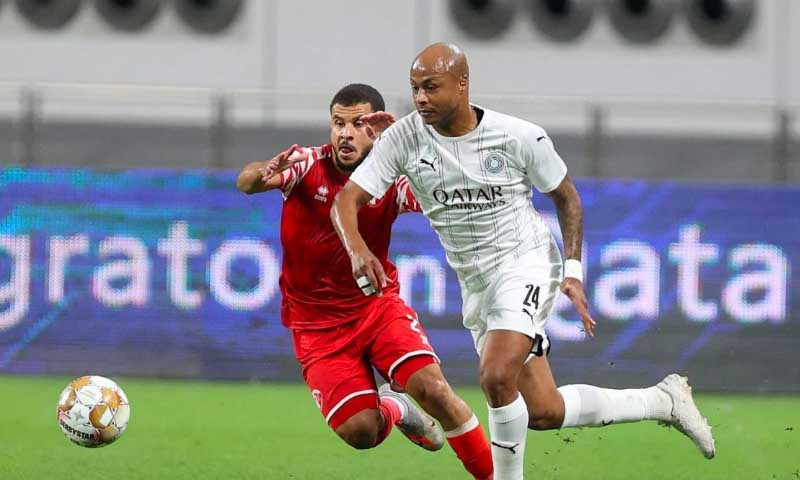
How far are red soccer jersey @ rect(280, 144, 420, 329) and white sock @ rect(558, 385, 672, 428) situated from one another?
1.21 metres

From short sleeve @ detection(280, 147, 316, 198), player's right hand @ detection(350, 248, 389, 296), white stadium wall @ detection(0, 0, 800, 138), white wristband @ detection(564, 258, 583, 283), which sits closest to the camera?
player's right hand @ detection(350, 248, 389, 296)

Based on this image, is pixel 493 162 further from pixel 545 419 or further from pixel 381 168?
pixel 545 419

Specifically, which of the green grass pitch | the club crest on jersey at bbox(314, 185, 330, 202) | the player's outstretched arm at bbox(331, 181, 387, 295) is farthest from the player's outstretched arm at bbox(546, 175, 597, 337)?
the green grass pitch

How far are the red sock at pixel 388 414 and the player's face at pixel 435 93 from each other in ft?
5.52

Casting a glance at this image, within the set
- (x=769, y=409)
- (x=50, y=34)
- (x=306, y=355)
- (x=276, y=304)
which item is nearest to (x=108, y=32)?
(x=50, y=34)

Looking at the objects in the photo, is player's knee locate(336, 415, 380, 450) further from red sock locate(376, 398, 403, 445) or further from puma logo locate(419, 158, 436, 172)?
puma logo locate(419, 158, 436, 172)

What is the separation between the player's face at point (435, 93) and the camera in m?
6.42

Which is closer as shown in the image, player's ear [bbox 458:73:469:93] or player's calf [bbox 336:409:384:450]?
player's ear [bbox 458:73:469:93]

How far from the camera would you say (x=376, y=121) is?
7.01 meters

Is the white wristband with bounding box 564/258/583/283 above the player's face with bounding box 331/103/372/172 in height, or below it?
below

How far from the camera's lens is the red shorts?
7027 mm

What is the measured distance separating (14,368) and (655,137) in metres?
6.64

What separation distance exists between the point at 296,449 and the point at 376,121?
112 inches

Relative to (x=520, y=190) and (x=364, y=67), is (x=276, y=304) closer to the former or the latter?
(x=364, y=67)
